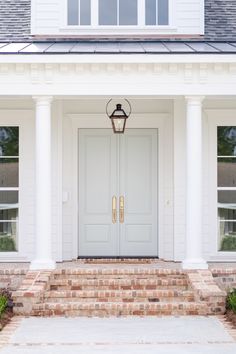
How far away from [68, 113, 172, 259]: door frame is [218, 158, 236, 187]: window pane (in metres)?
1.11

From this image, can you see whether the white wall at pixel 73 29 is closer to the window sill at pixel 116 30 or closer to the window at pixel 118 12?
the window sill at pixel 116 30

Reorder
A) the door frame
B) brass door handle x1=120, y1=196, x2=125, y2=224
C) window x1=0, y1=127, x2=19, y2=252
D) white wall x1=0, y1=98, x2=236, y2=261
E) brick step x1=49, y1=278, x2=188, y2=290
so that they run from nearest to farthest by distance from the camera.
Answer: brick step x1=49, y1=278, x2=188, y2=290, white wall x1=0, y1=98, x2=236, y2=261, window x1=0, y1=127, x2=19, y2=252, the door frame, brass door handle x1=120, y1=196, x2=125, y2=224

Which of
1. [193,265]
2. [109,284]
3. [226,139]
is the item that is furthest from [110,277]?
[226,139]

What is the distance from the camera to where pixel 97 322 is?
960 centimetres

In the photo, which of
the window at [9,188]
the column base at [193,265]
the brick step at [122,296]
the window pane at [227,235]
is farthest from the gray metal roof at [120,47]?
the brick step at [122,296]

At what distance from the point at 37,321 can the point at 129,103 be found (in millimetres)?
5302

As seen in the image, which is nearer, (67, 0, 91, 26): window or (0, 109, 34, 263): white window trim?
(0, 109, 34, 263): white window trim

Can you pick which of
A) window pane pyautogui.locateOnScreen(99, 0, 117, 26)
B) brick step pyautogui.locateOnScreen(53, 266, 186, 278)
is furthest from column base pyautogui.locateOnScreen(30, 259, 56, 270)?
window pane pyautogui.locateOnScreen(99, 0, 117, 26)

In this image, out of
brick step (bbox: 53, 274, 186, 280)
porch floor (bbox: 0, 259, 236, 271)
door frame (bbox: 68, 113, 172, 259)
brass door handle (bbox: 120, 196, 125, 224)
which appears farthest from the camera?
brass door handle (bbox: 120, 196, 125, 224)

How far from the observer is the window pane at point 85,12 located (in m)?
13.8

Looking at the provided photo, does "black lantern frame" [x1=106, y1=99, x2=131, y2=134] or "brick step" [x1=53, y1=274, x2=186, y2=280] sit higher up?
"black lantern frame" [x1=106, y1=99, x2=131, y2=134]

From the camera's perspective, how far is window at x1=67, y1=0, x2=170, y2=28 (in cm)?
1376

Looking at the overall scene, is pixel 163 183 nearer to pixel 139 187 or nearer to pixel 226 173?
pixel 139 187

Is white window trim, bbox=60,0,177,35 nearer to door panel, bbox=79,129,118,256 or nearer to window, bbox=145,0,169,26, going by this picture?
window, bbox=145,0,169,26
